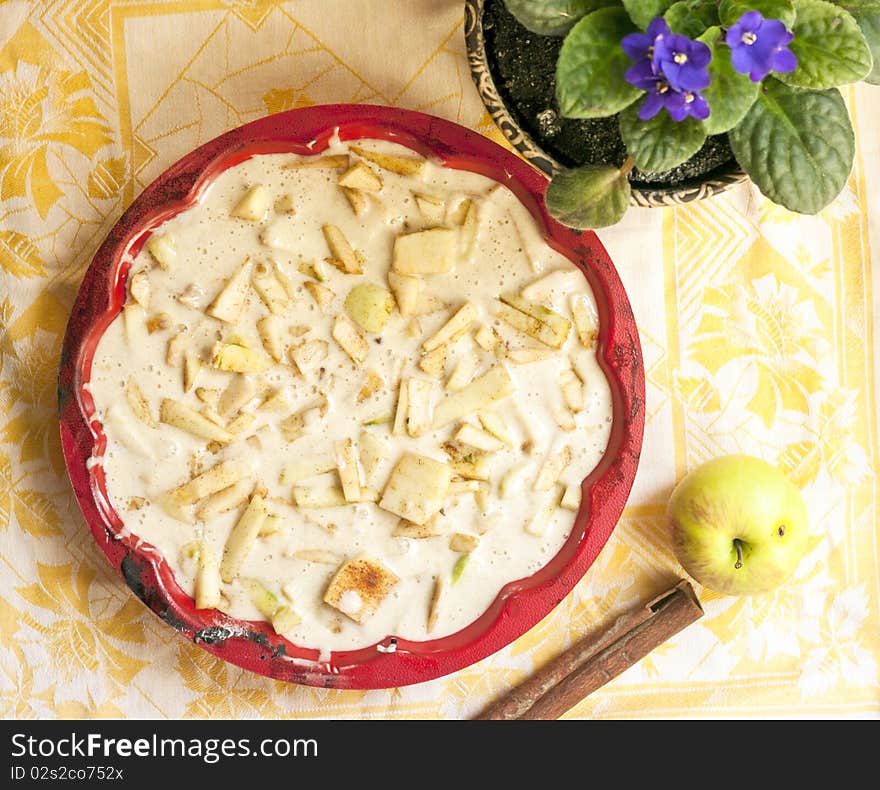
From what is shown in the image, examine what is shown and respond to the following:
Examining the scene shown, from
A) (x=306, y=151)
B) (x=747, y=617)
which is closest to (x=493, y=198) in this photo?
(x=306, y=151)

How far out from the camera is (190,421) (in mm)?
1086

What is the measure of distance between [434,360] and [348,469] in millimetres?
165

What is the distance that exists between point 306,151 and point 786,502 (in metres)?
0.74

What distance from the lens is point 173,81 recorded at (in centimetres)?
117

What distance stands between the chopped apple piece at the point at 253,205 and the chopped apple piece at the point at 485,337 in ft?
0.94

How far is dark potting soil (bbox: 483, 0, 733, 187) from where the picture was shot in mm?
919

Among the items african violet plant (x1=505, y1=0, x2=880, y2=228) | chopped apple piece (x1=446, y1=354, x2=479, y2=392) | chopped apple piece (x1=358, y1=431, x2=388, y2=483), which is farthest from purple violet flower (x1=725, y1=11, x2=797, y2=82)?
chopped apple piece (x1=358, y1=431, x2=388, y2=483)

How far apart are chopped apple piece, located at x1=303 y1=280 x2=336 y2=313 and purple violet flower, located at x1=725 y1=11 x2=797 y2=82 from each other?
532 millimetres

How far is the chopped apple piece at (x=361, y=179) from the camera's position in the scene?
107 centimetres

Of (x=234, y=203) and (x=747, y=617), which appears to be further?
(x=747, y=617)

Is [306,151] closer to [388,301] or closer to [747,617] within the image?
[388,301]

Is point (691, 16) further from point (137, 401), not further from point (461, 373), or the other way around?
point (137, 401)

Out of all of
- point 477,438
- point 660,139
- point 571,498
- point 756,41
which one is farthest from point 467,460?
point 756,41

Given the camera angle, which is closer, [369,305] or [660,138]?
[660,138]
